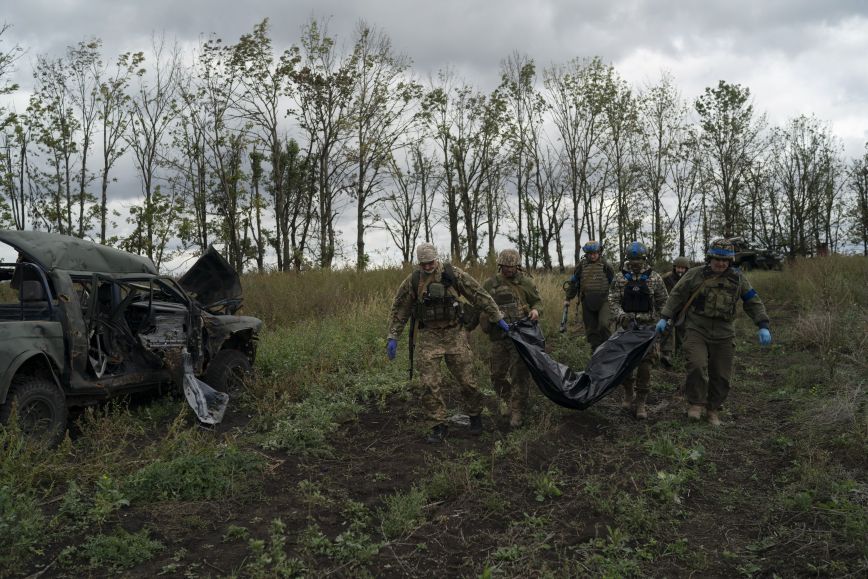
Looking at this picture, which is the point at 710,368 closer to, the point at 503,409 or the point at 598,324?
the point at 598,324

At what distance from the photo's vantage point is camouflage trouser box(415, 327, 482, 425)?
622 centimetres

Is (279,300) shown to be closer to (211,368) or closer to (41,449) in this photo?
(211,368)

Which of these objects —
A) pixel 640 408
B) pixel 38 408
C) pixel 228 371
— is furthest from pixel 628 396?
pixel 38 408

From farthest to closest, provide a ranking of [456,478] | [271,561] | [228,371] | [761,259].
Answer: [761,259] → [228,371] → [456,478] → [271,561]

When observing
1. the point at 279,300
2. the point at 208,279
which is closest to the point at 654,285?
the point at 208,279

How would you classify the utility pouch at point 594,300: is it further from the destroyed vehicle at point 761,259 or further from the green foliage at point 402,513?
the destroyed vehicle at point 761,259

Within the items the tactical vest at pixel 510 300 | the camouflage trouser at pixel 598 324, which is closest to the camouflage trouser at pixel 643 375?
the tactical vest at pixel 510 300

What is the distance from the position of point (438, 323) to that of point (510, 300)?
911 millimetres

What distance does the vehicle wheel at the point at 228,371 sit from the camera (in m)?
7.74

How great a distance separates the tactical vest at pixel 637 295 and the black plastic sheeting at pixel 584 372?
48 centimetres

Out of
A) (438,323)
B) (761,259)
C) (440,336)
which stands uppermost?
(761,259)

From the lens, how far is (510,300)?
6.77 metres

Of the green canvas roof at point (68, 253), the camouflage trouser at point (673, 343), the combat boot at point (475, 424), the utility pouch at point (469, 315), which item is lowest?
the combat boot at point (475, 424)

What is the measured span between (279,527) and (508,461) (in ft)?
6.90
